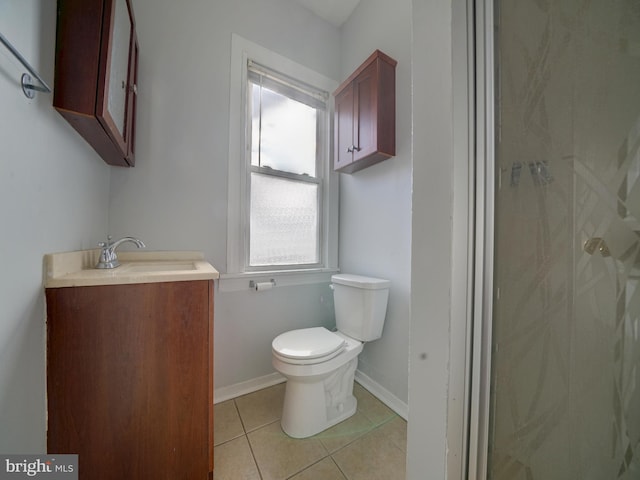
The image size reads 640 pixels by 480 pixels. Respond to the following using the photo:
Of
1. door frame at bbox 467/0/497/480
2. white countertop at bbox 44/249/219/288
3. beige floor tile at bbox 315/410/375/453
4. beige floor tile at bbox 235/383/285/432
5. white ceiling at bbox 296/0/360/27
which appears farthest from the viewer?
white ceiling at bbox 296/0/360/27

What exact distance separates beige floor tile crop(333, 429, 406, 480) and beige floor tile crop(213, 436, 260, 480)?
15.4 inches

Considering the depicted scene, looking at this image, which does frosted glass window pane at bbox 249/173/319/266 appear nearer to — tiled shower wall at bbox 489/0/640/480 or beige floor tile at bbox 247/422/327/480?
beige floor tile at bbox 247/422/327/480

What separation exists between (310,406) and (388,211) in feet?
4.07

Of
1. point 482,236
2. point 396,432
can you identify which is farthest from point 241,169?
point 396,432

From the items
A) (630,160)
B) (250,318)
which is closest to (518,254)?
(630,160)

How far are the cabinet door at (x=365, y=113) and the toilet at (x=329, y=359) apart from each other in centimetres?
88

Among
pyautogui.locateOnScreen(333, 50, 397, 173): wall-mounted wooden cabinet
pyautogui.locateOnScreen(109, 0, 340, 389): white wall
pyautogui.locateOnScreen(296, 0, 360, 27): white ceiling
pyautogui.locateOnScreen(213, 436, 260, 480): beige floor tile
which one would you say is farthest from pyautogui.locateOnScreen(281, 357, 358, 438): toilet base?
pyautogui.locateOnScreen(296, 0, 360, 27): white ceiling

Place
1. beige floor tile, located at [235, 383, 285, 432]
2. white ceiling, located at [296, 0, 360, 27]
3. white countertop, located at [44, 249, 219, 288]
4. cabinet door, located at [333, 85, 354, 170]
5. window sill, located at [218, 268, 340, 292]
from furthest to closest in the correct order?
white ceiling, located at [296, 0, 360, 27], cabinet door, located at [333, 85, 354, 170], window sill, located at [218, 268, 340, 292], beige floor tile, located at [235, 383, 285, 432], white countertop, located at [44, 249, 219, 288]

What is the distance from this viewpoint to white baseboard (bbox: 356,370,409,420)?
4.43 ft

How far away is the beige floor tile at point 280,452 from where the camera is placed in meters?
1.00

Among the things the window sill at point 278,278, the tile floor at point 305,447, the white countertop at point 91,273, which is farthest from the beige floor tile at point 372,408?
the white countertop at point 91,273

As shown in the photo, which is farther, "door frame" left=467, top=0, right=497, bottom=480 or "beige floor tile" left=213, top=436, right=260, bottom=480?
"beige floor tile" left=213, top=436, right=260, bottom=480

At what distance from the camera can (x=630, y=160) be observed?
0.61m

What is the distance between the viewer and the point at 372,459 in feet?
3.48
